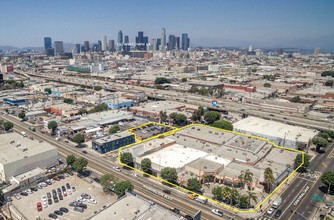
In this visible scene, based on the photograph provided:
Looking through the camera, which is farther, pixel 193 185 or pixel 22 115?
pixel 22 115

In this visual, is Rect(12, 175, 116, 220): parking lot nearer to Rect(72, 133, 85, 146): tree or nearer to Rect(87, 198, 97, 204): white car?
Rect(87, 198, 97, 204): white car

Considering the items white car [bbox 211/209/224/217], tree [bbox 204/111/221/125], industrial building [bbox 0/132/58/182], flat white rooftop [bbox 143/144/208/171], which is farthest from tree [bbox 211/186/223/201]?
tree [bbox 204/111/221/125]

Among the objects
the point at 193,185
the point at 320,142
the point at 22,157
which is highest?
the point at 22,157

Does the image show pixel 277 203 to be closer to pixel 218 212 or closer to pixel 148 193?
pixel 218 212

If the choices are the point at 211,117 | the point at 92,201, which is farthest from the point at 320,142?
the point at 92,201

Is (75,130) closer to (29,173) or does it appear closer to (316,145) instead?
(29,173)

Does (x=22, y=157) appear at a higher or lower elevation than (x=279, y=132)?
higher

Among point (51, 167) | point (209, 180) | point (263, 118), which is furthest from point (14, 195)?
point (263, 118)

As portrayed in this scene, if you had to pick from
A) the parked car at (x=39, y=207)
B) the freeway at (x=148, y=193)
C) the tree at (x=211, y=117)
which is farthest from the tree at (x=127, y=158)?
the tree at (x=211, y=117)
